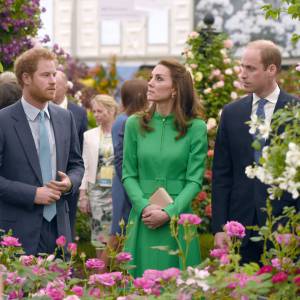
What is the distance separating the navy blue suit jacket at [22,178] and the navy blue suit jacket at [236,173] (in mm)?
828

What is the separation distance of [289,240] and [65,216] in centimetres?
210

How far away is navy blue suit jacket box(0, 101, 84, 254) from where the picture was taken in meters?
5.54

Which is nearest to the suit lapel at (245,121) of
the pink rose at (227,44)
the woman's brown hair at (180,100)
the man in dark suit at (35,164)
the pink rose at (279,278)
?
the woman's brown hair at (180,100)

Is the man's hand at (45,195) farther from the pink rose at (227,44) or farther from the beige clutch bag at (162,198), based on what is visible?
the pink rose at (227,44)

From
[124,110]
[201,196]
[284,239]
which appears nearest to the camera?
[284,239]

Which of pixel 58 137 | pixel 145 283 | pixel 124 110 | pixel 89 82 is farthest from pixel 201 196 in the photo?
pixel 89 82

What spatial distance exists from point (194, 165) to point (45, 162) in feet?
2.76

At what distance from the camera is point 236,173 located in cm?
575

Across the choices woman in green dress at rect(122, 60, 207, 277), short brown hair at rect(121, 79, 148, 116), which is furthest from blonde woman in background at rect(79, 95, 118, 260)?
woman in green dress at rect(122, 60, 207, 277)

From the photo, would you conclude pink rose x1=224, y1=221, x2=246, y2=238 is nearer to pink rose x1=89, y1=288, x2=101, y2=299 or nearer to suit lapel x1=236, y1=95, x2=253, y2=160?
pink rose x1=89, y1=288, x2=101, y2=299

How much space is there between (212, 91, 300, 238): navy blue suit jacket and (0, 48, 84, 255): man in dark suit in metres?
0.81

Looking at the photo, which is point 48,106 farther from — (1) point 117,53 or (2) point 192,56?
(1) point 117,53

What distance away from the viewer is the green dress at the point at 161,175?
18.7 ft

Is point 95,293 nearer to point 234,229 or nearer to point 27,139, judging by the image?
point 234,229
